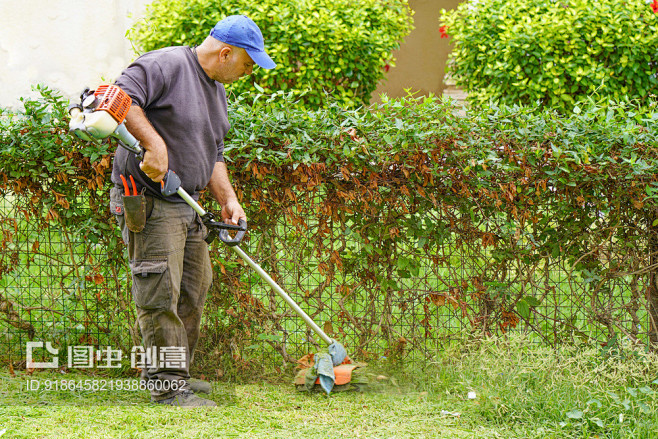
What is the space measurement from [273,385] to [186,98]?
1.72m

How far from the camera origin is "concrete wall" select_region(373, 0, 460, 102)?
32.7 feet

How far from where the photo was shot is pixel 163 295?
3.10 metres

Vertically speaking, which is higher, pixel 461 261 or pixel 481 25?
pixel 481 25

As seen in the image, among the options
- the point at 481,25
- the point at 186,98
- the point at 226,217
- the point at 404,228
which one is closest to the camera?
the point at 186,98

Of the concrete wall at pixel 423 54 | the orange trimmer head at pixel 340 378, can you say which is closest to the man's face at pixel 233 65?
the orange trimmer head at pixel 340 378

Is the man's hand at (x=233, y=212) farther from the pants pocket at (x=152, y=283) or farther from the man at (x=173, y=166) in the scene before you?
the pants pocket at (x=152, y=283)

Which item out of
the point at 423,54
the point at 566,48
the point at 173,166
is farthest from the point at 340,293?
the point at 423,54

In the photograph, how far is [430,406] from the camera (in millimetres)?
3371

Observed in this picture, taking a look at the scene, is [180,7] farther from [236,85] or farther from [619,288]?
[619,288]

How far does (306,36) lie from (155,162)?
3.46 m

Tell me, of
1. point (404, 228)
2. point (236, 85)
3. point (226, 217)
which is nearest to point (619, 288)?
point (404, 228)

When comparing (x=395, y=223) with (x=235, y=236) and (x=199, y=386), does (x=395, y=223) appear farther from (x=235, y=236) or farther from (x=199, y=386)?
(x=199, y=386)

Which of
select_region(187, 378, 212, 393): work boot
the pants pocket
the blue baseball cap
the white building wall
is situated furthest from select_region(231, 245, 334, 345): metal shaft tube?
the white building wall

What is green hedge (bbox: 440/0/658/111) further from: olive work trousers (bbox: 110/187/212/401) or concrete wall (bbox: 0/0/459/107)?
concrete wall (bbox: 0/0/459/107)
